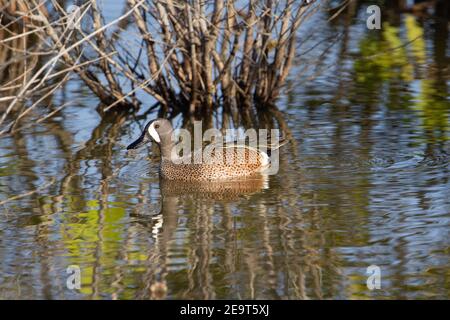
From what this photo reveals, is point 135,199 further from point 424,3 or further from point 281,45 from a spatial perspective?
point 424,3

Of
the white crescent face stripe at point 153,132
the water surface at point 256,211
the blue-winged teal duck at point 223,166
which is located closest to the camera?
the water surface at point 256,211

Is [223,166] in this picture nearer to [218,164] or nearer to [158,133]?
[218,164]

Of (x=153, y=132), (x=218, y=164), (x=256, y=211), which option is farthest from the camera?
(x=153, y=132)

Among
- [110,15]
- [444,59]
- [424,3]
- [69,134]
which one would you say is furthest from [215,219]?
[424,3]

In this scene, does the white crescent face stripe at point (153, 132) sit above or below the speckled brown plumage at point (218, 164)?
above

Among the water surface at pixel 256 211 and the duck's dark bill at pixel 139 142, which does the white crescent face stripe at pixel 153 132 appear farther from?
the water surface at pixel 256 211

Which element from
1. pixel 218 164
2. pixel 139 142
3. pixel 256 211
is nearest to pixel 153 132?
pixel 139 142

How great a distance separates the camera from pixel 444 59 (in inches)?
583

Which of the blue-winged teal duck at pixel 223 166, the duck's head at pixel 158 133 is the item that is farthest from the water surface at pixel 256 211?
the duck's head at pixel 158 133

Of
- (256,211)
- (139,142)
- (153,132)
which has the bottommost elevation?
(256,211)

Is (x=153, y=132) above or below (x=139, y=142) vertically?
above

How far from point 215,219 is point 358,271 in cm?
171

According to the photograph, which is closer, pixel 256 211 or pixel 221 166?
pixel 256 211
